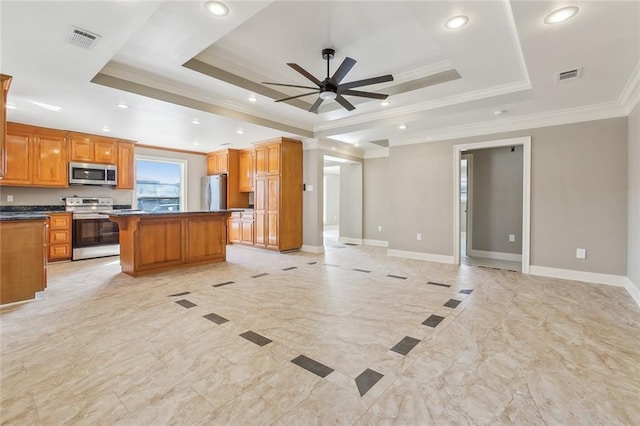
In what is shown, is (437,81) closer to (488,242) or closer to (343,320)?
(343,320)

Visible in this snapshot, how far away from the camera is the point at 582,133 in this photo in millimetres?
4113

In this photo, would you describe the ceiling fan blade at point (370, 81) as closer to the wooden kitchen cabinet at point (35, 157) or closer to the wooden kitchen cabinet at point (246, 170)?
the wooden kitchen cabinet at point (246, 170)

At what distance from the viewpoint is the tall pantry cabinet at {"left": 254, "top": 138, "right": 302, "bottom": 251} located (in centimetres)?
614

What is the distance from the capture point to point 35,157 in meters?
5.14

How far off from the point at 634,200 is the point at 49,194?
9105 millimetres

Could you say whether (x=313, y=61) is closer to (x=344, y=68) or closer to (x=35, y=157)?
(x=344, y=68)

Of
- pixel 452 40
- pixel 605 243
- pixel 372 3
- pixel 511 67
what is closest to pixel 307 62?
pixel 372 3

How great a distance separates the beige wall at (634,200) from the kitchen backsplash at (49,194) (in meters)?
8.50

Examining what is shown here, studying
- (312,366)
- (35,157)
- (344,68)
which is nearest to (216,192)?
(35,157)

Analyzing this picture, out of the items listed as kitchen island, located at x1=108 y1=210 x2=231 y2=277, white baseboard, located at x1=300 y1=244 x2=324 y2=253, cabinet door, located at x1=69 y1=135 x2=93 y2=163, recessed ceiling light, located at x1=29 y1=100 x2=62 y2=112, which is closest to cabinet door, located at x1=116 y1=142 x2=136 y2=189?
cabinet door, located at x1=69 y1=135 x2=93 y2=163

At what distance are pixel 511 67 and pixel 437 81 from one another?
31.1 inches

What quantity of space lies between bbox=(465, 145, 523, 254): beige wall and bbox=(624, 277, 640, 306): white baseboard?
1.89 metres

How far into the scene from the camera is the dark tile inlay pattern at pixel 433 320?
8.54 feet

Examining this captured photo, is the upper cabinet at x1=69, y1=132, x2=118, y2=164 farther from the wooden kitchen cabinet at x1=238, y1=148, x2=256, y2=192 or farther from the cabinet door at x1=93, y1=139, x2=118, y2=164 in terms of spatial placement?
the wooden kitchen cabinet at x1=238, y1=148, x2=256, y2=192
